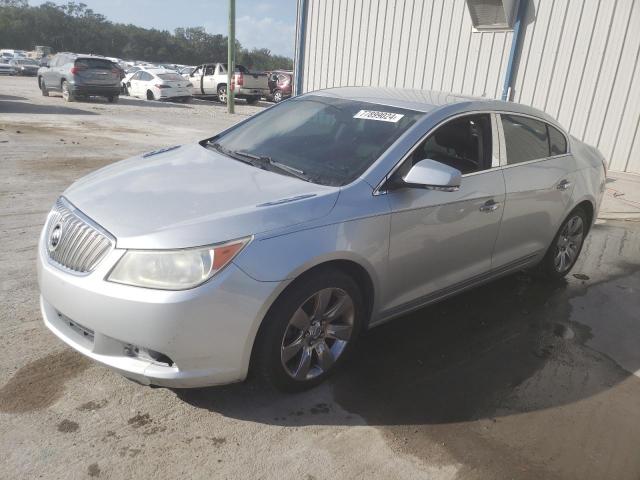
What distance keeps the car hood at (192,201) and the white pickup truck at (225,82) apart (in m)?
21.9

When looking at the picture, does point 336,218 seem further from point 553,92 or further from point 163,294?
point 553,92

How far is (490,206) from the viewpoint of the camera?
3.70m

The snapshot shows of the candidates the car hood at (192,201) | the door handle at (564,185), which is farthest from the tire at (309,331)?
the door handle at (564,185)

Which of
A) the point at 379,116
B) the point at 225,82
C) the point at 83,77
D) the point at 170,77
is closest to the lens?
the point at 379,116

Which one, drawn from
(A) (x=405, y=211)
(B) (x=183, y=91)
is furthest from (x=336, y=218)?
(B) (x=183, y=91)

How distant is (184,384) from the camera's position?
252cm

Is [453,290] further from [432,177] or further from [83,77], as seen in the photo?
[83,77]

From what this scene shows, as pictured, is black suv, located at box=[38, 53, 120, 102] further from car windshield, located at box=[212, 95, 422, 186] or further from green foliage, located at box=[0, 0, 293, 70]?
green foliage, located at box=[0, 0, 293, 70]

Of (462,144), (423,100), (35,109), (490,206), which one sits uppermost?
(423,100)

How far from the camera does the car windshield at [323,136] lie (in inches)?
127

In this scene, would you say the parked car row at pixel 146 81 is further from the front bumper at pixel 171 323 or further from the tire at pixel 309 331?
the front bumper at pixel 171 323

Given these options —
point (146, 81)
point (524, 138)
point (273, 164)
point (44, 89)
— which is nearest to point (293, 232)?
point (273, 164)

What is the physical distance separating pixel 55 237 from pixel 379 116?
6.93 ft

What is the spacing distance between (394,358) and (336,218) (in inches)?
45.9
